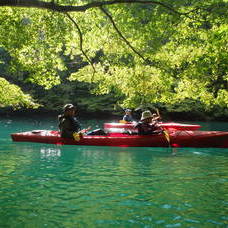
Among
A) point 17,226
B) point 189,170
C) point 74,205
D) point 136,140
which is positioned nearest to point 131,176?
point 189,170

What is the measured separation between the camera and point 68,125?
13.2 metres

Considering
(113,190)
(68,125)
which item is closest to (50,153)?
(68,125)

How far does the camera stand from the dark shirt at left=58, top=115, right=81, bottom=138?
1299 centimetres

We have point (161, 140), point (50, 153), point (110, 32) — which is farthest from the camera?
point (110, 32)

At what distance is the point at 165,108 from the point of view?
36.2 meters

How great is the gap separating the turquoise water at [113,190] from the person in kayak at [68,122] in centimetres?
160

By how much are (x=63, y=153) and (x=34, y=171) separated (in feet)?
10.8

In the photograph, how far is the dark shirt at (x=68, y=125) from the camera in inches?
512

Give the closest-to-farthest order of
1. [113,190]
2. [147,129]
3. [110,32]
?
[113,190] → [147,129] → [110,32]

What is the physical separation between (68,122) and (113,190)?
6624 mm

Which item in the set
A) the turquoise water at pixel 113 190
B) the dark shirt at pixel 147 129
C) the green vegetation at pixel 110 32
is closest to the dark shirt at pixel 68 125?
the green vegetation at pixel 110 32

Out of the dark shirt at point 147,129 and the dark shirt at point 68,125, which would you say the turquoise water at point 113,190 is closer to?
the dark shirt at point 68,125

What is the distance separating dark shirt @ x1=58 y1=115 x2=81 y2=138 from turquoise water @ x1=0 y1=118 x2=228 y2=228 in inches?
62.9

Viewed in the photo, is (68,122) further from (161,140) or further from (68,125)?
(161,140)
